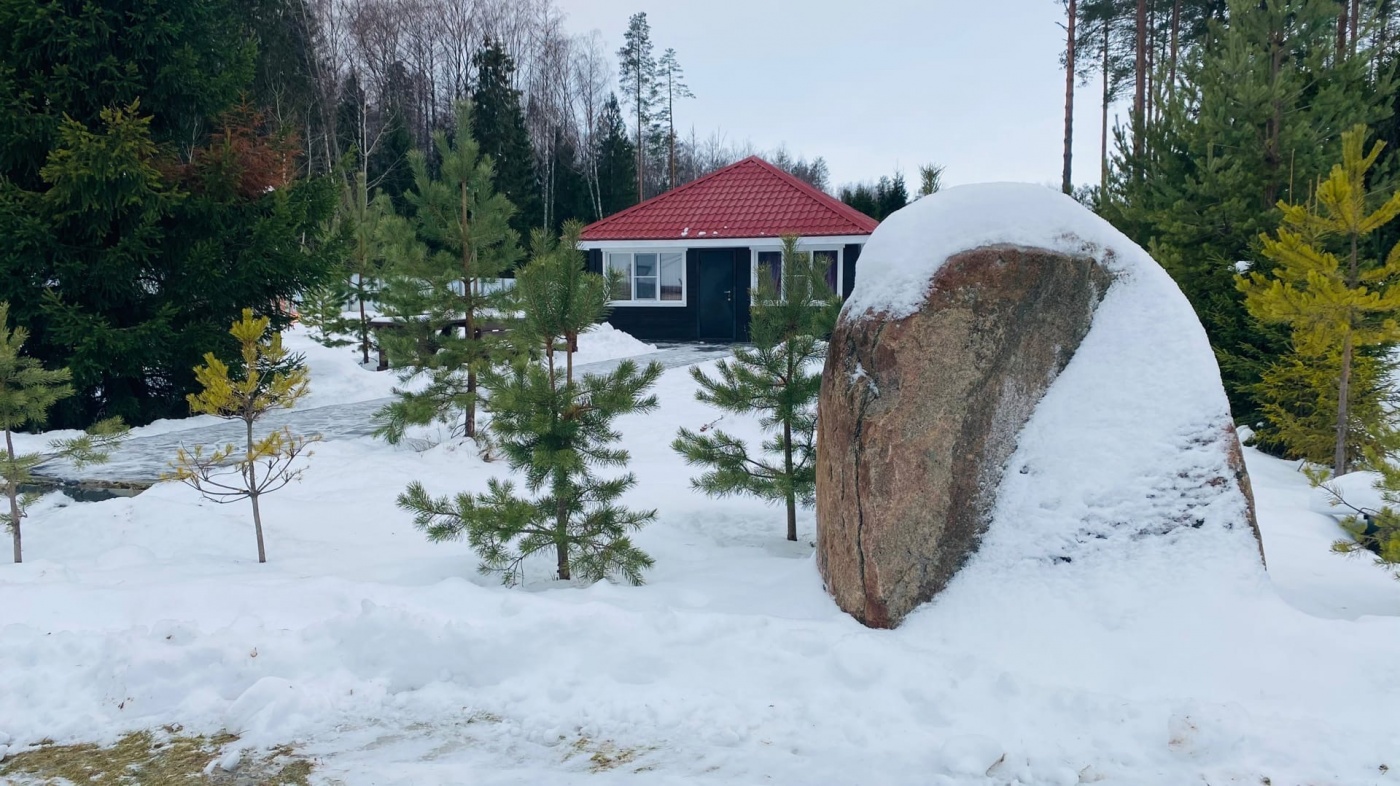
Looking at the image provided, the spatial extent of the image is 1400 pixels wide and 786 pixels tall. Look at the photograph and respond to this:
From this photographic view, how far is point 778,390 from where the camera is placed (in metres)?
6.39

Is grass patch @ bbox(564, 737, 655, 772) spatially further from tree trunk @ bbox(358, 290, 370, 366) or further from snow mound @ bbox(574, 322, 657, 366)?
tree trunk @ bbox(358, 290, 370, 366)

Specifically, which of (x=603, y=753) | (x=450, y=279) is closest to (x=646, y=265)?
(x=450, y=279)

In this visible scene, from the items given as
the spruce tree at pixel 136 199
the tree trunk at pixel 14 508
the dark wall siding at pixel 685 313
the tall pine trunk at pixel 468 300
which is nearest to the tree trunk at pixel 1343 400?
the tall pine trunk at pixel 468 300

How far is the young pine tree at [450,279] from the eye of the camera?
9.79 metres

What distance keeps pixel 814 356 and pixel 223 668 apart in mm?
4033

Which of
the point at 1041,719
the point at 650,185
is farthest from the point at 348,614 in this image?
the point at 650,185

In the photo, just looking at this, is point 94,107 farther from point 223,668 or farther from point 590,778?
point 590,778

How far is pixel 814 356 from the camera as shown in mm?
6438

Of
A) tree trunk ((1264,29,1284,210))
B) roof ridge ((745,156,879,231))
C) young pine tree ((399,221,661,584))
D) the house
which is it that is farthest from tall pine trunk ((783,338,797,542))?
the house

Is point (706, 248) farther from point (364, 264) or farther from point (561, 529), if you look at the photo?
point (561, 529)

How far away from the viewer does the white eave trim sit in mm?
18609

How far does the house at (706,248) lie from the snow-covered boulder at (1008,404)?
13997mm

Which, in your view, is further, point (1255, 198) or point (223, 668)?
point (1255, 198)

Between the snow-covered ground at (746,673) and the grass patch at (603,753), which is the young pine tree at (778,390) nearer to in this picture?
the snow-covered ground at (746,673)
